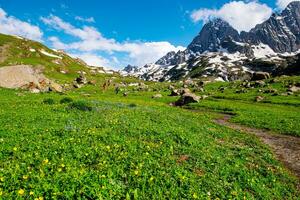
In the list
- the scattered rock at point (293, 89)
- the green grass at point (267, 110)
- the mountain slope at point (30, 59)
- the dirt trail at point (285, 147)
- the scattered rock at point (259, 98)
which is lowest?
the dirt trail at point (285, 147)

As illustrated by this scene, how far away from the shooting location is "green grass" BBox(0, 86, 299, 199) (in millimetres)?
11445

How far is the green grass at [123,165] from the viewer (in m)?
11.4

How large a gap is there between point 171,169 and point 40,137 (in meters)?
8.23

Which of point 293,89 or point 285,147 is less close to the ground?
point 293,89

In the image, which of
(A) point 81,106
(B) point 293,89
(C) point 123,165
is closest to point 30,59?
(B) point 293,89

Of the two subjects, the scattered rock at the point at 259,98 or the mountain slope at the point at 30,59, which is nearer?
the scattered rock at the point at 259,98

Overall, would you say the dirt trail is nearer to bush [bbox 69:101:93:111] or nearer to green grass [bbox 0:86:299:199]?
green grass [bbox 0:86:299:199]

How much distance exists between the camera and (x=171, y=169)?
50.2ft

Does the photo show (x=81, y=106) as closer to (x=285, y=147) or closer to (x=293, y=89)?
(x=285, y=147)

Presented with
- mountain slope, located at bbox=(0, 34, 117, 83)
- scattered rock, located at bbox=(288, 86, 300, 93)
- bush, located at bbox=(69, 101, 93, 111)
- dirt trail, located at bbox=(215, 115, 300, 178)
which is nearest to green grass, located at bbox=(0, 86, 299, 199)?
dirt trail, located at bbox=(215, 115, 300, 178)

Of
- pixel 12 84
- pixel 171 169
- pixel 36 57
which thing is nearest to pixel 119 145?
pixel 171 169

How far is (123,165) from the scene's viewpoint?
1455 centimetres

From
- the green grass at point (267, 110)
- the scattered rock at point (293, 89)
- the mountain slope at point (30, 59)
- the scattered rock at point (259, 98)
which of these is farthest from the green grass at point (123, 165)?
the mountain slope at point (30, 59)

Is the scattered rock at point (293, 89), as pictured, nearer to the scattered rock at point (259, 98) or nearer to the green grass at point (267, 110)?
the green grass at point (267, 110)
